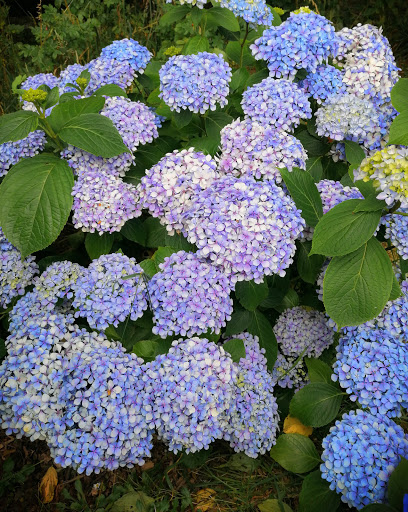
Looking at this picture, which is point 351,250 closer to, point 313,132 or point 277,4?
point 313,132

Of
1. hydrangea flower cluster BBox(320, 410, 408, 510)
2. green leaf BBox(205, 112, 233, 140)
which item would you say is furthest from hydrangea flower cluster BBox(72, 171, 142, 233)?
hydrangea flower cluster BBox(320, 410, 408, 510)

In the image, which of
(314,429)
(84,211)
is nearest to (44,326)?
(84,211)

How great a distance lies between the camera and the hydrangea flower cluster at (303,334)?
2.48 metres

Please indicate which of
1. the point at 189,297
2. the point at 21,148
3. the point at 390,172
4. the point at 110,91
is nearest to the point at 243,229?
the point at 189,297

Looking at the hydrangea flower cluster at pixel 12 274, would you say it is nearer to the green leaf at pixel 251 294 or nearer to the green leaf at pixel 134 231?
the green leaf at pixel 134 231

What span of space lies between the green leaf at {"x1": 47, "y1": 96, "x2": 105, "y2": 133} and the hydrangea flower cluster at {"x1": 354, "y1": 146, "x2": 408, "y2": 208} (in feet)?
4.32

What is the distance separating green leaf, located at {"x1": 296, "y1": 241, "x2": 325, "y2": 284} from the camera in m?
2.33

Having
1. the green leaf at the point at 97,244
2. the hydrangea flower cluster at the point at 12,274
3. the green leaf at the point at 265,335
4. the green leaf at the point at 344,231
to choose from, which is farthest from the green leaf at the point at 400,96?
the hydrangea flower cluster at the point at 12,274

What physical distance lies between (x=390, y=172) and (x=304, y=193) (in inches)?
18.5

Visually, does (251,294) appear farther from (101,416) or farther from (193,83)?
(193,83)

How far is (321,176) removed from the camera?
2633 mm

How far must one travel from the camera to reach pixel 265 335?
240 cm

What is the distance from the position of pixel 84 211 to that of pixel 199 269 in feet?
2.12

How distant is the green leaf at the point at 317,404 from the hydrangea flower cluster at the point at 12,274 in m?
1.37
